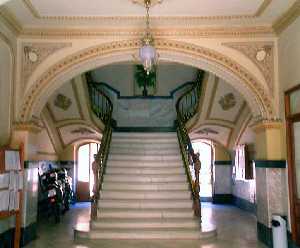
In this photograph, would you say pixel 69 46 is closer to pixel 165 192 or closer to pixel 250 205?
pixel 165 192

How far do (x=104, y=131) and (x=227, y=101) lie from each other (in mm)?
3349

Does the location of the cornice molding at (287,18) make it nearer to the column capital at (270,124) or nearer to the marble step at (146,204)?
the column capital at (270,124)

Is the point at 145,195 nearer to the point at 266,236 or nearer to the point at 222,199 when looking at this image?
the point at 266,236

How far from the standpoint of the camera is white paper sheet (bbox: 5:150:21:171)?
5.67 m

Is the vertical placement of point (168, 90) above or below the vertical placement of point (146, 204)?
above

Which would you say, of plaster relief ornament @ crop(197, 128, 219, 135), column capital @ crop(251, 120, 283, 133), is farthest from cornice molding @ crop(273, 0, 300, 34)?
plaster relief ornament @ crop(197, 128, 219, 135)

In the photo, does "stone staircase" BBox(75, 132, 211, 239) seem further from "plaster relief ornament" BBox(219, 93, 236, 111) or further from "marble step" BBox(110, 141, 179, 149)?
"plaster relief ornament" BBox(219, 93, 236, 111)

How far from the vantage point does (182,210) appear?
7914 millimetres

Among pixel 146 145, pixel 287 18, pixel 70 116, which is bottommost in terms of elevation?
pixel 146 145

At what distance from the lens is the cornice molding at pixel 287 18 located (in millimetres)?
5773

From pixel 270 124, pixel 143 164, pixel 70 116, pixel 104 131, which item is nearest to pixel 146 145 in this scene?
pixel 143 164

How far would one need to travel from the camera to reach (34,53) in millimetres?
6965

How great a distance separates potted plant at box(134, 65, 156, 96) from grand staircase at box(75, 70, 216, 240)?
266cm

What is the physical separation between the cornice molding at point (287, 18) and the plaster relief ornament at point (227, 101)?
11.2 feet
